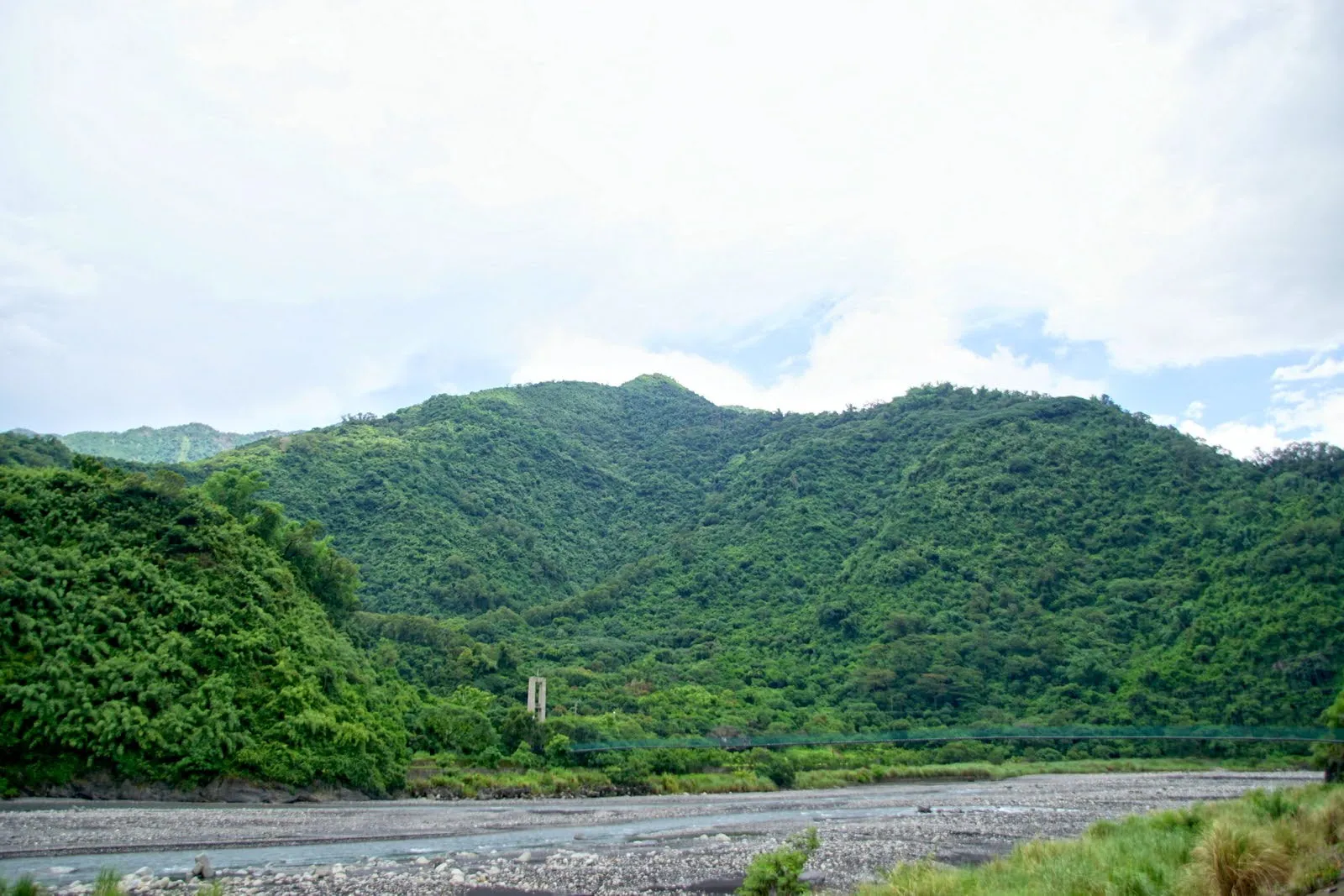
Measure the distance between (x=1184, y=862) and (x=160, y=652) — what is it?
3359 centimetres

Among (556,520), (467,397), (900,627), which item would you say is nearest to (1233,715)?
(900,627)

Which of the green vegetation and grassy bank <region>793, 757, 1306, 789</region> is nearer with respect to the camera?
the green vegetation

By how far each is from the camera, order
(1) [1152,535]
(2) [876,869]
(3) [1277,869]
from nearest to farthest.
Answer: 1. (3) [1277,869]
2. (2) [876,869]
3. (1) [1152,535]

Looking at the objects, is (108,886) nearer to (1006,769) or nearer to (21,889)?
(21,889)

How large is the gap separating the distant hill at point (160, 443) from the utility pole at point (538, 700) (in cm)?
10593

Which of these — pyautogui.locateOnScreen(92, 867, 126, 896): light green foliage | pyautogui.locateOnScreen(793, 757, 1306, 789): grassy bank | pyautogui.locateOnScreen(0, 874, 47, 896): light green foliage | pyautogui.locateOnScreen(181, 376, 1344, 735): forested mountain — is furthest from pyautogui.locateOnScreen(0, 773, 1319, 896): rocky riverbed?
pyautogui.locateOnScreen(181, 376, 1344, 735): forested mountain

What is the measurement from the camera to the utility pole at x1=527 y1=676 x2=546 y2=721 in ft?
192

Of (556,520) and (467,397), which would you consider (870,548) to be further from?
(467,397)

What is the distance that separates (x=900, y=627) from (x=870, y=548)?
17049 mm

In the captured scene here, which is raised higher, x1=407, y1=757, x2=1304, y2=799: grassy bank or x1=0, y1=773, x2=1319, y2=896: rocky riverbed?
x1=0, y1=773, x2=1319, y2=896: rocky riverbed

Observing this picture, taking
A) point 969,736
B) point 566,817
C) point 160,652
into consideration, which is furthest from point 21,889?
point 969,736

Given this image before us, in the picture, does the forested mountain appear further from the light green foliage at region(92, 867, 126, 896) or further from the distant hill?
the distant hill

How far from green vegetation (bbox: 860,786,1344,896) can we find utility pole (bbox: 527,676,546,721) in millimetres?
42050

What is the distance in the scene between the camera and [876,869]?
2028cm
